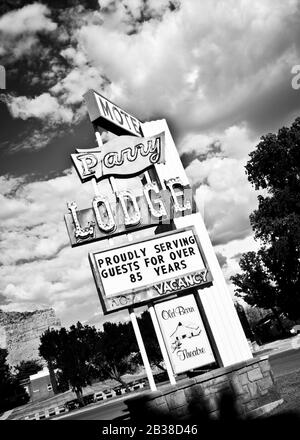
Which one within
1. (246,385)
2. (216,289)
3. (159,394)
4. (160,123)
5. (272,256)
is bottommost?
(246,385)

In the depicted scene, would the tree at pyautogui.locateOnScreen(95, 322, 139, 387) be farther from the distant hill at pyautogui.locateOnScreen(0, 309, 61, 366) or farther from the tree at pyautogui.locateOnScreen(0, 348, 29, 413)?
the distant hill at pyautogui.locateOnScreen(0, 309, 61, 366)

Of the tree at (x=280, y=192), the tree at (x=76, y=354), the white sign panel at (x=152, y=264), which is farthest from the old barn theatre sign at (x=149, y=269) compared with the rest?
the tree at (x=76, y=354)

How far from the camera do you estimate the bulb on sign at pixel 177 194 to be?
10.8m

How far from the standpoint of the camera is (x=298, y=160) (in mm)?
24078

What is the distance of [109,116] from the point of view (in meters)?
12.0

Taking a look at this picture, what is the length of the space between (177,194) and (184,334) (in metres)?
4.26

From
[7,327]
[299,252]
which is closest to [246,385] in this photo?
[299,252]

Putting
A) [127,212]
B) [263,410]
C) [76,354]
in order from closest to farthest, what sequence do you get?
[263,410] < [127,212] < [76,354]

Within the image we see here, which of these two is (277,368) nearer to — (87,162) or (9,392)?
(87,162)

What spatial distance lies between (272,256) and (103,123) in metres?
19.5

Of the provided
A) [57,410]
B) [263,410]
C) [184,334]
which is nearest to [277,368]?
[263,410]

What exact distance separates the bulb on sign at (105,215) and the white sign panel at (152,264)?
736 mm

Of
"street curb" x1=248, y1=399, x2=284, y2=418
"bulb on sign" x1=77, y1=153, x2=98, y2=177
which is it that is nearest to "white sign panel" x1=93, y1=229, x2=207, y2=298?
"bulb on sign" x1=77, y1=153, x2=98, y2=177

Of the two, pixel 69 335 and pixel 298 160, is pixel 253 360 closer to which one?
pixel 298 160
